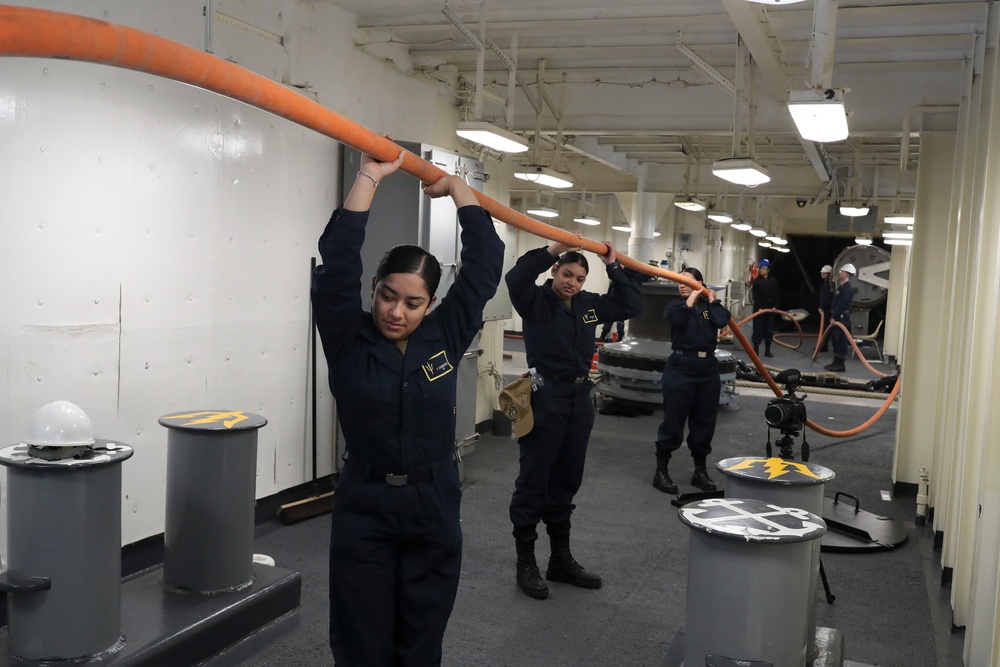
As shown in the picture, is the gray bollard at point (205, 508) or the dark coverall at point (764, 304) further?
the dark coverall at point (764, 304)

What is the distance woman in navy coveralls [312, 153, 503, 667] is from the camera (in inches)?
104

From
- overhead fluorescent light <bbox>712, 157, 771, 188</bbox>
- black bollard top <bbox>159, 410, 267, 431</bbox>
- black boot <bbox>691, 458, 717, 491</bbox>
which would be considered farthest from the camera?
black boot <bbox>691, 458, 717, 491</bbox>

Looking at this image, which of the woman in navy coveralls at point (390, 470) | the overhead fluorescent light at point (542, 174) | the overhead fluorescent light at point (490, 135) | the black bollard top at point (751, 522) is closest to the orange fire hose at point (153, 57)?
the woman in navy coveralls at point (390, 470)

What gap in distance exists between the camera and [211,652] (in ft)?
12.8

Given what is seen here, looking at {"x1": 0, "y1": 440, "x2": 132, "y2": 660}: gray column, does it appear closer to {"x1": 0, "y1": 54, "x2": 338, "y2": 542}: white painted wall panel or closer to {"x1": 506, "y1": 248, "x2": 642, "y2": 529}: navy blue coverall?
{"x1": 0, "y1": 54, "x2": 338, "y2": 542}: white painted wall panel

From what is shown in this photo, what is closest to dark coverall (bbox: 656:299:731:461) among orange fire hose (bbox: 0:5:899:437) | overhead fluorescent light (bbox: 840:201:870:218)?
overhead fluorescent light (bbox: 840:201:870:218)

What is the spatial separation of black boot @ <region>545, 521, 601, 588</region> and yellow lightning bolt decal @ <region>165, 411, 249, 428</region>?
6.06 ft

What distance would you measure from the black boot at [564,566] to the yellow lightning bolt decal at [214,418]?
1.85 metres

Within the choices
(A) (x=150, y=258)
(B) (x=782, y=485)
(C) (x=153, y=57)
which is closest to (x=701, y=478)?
(B) (x=782, y=485)

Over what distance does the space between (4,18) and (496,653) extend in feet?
11.3

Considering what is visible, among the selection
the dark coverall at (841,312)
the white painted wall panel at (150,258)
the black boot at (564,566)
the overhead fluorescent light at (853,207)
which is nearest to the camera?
the white painted wall panel at (150,258)

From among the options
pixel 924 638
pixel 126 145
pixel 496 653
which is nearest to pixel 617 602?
pixel 496 653

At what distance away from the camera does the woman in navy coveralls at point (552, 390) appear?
461 centimetres

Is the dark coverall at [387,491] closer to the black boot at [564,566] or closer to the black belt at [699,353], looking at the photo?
the black boot at [564,566]
